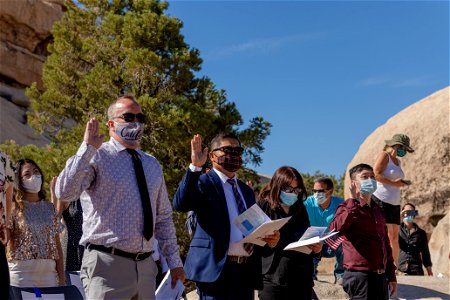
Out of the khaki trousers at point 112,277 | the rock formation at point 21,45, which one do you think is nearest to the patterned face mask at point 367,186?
the khaki trousers at point 112,277

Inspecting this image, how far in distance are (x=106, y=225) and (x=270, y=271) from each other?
84.3 inches

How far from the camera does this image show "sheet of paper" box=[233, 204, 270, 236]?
5.14m

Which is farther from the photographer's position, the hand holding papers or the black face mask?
the black face mask

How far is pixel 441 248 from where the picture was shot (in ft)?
41.6

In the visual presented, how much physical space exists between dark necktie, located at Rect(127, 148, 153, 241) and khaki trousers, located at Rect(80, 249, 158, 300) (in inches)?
8.5

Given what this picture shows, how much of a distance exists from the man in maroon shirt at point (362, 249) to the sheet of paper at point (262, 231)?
114 centimetres

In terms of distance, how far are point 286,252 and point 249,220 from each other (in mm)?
989

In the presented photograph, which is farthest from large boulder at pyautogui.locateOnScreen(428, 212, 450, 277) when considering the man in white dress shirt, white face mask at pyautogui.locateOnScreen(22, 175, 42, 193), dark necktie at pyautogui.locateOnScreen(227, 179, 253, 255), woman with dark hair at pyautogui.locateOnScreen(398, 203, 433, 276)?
the man in white dress shirt

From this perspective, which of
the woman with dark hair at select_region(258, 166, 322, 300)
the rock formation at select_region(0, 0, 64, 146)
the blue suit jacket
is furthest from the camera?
the rock formation at select_region(0, 0, 64, 146)

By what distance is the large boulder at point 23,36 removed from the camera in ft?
148

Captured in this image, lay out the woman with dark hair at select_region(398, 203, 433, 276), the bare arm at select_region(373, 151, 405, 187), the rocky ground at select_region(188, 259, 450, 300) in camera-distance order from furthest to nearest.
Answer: the woman with dark hair at select_region(398, 203, 433, 276) → the bare arm at select_region(373, 151, 405, 187) → the rocky ground at select_region(188, 259, 450, 300)

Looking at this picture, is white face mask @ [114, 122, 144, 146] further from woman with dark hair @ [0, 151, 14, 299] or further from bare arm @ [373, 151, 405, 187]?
bare arm @ [373, 151, 405, 187]

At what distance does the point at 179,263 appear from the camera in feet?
15.6

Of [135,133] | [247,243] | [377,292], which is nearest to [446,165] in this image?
[377,292]
